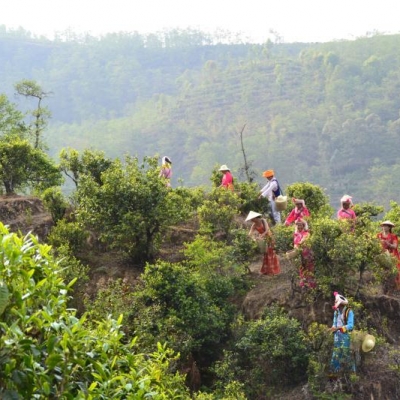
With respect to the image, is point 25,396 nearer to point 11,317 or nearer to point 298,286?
point 11,317

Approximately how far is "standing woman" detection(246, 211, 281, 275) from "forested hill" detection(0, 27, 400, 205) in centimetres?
3943

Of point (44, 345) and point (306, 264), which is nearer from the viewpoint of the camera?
point (44, 345)

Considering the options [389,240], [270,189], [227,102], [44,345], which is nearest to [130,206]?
[270,189]

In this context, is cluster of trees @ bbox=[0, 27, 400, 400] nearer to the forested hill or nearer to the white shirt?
the white shirt

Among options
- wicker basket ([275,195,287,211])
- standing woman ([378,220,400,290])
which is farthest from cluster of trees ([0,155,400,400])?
wicker basket ([275,195,287,211])

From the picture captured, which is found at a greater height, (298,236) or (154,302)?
(298,236)

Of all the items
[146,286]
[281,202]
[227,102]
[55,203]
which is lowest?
[227,102]

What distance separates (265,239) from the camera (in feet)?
33.0

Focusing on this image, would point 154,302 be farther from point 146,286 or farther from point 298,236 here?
point 298,236

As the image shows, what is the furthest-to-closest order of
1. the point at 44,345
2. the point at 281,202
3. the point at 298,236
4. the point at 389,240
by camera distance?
1. the point at 281,202
2. the point at 389,240
3. the point at 298,236
4. the point at 44,345

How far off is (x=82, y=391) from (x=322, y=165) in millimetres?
57050

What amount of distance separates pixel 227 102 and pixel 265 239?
63103mm

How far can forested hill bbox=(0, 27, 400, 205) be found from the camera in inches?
2330

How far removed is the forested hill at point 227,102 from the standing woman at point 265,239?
3943 centimetres
